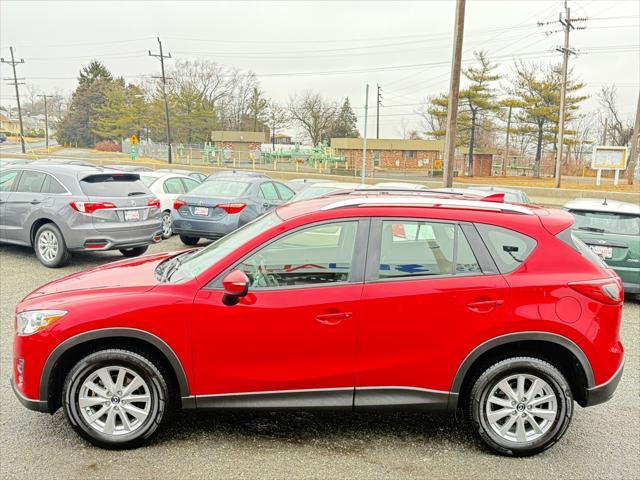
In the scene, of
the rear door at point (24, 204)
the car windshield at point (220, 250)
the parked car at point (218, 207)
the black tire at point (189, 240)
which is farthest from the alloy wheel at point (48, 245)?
the car windshield at point (220, 250)

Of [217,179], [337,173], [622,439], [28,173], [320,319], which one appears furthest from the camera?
[337,173]

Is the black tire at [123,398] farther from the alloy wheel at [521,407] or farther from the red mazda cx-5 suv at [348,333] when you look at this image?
the alloy wheel at [521,407]

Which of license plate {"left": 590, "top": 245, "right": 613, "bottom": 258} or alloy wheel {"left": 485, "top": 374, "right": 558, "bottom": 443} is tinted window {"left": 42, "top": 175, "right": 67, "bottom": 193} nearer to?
alloy wheel {"left": 485, "top": 374, "right": 558, "bottom": 443}

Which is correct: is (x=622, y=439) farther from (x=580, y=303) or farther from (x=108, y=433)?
(x=108, y=433)

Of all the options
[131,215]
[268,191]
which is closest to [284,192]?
[268,191]

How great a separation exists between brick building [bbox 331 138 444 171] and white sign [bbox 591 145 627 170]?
20898 millimetres

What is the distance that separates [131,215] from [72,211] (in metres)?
0.89

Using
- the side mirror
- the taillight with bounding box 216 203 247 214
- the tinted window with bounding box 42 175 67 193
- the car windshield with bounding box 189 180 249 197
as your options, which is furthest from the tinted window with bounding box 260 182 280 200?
the side mirror

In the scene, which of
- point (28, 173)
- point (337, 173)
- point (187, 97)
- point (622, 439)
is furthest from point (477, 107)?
point (622, 439)

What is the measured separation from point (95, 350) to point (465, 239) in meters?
2.46

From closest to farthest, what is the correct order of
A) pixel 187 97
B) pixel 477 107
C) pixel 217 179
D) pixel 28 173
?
1. pixel 28 173
2. pixel 217 179
3. pixel 477 107
4. pixel 187 97

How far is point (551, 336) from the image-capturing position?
3.40m

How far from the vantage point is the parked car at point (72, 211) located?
340 inches

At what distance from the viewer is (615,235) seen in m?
7.96
